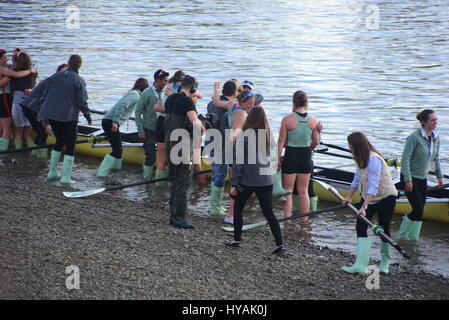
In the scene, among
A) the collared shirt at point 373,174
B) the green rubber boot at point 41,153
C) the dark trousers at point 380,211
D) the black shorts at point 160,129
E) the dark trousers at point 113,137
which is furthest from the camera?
the green rubber boot at point 41,153

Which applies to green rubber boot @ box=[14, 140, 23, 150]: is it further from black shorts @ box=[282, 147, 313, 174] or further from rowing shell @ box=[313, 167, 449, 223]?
black shorts @ box=[282, 147, 313, 174]

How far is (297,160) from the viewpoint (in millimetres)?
10773

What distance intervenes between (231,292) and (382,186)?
219 centimetres

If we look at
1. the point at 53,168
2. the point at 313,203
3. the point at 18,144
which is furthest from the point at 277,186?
the point at 18,144

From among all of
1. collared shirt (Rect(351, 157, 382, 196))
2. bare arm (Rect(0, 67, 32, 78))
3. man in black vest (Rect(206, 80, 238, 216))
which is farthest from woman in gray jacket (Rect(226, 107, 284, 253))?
bare arm (Rect(0, 67, 32, 78))

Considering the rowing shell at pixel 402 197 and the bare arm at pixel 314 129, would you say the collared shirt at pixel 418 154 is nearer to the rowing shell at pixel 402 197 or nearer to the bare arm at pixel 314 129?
the bare arm at pixel 314 129

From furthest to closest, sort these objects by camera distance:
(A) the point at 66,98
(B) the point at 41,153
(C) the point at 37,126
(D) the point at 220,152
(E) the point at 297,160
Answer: (B) the point at 41,153, (C) the point at 37,126, (A) the point at 66,98, (D) the point at 220,152, (E) the point at 297,160

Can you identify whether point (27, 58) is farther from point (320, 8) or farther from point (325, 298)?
point (320, 8)

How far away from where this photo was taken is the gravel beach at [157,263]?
26.1ft

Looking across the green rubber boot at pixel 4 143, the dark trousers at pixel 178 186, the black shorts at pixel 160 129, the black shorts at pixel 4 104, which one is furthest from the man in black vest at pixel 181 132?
the green rubber boot at pixel 4 143

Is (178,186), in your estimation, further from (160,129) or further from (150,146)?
(150,146)

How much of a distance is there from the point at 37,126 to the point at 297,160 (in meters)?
6.15

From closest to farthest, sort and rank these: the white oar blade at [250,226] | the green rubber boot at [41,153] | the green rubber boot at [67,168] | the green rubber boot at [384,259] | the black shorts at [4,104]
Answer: the green rubber boot at [384,259] < the white oar blade at [250,226] < the green rubber boot at [67,168] < the black shorts at [4,104] < the green rubber boot at [41,153]

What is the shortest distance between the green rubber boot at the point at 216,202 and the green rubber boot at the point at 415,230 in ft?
9.63
